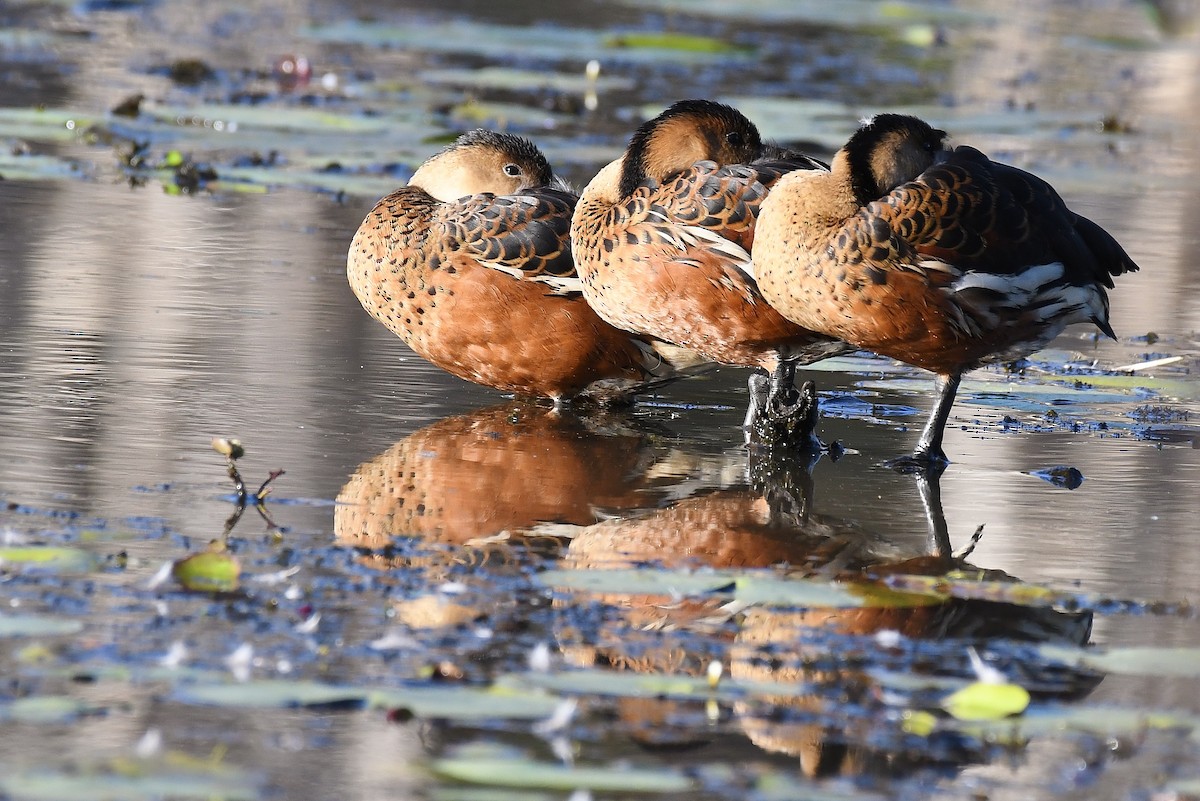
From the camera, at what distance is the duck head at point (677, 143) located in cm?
707

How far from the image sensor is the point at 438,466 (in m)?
6.36

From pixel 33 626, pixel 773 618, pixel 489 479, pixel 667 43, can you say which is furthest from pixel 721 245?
pixel 667 43

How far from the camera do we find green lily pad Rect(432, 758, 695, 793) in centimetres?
377

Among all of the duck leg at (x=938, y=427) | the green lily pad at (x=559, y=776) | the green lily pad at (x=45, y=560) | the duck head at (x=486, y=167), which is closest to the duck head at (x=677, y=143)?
the duck head at (x=486, y=167)

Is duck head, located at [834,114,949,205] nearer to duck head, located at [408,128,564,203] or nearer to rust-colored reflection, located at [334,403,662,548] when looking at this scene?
rust-colored reflection, located at [334,403,662,548]

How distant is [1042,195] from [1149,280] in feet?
13.3

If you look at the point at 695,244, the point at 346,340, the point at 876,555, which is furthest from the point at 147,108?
the point at 876,555

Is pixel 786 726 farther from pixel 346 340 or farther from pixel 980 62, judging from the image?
pixel 980 62

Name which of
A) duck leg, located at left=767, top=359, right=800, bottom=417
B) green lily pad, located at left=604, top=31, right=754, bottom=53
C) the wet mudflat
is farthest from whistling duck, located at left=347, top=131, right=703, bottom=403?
green lily pad, located at left=604, top=31, right=754, bottom=53

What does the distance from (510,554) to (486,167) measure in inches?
112

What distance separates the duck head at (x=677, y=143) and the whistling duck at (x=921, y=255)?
→ 1.79ft

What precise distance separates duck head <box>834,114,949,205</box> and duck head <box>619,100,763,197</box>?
568 mm

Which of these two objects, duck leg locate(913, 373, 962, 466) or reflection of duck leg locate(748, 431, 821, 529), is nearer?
reflection of duck leg locate(748, 431, 821, 529)

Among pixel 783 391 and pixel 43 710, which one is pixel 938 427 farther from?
pixel 43 710
